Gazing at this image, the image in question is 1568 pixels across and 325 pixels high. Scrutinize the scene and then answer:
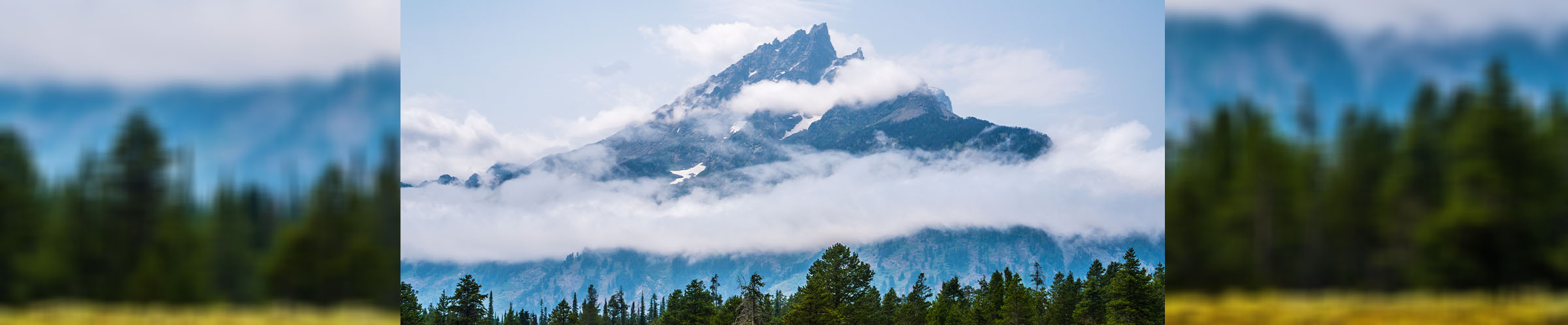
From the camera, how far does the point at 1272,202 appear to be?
3.06m

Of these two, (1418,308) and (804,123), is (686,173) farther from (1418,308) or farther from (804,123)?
(1418,308)

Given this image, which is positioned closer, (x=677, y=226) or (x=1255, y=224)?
(x=1255, y=224)

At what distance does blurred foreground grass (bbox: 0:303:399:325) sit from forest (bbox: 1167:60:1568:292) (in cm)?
573

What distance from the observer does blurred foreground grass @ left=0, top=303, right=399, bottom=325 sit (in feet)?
18.2

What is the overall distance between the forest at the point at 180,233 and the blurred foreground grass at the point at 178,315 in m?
0.06

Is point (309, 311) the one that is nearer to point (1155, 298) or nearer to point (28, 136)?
point (28, 136)

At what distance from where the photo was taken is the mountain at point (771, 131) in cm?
10112

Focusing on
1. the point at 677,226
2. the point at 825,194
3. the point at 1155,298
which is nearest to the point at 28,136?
the point at 1155,298

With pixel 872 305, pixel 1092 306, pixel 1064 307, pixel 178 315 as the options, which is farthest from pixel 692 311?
pixel 178 315

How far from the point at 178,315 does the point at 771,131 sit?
126959 millimetres

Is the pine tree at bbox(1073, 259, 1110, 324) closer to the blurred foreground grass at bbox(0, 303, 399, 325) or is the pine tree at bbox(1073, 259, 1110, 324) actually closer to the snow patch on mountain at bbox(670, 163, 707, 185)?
the blurred foreground grass at bbox(0, 303, 399, 325)

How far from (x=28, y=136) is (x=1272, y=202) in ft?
28.4

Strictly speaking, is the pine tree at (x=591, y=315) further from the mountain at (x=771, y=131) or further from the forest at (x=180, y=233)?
the forest at (x=180, y=233)

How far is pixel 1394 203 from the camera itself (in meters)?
3.05
